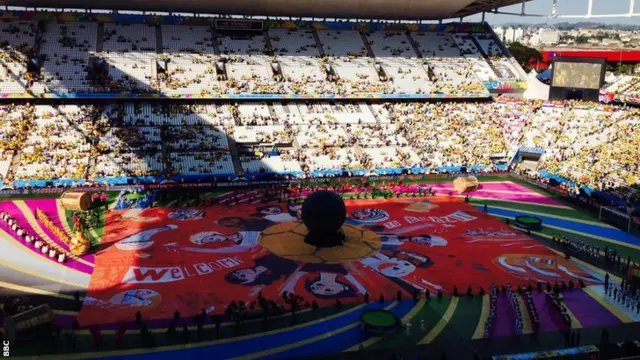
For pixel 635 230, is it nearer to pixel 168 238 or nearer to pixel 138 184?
pixel 168 238

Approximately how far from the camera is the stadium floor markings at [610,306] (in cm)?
2722

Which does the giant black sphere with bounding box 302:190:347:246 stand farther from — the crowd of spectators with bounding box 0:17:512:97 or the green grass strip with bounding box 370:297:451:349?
the crowd of spectators with bounding box 0:17:512:97

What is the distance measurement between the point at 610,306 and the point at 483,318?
7.48 m

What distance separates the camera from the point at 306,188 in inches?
2047

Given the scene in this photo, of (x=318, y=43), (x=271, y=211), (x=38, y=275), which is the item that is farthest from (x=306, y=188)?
(x=318, y=43)

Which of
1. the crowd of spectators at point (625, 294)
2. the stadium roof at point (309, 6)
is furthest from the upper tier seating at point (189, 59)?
the crowd of spectators at point (625, 294)

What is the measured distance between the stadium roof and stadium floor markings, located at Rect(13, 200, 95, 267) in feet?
115

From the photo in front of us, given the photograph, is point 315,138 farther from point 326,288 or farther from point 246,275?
point 326,288

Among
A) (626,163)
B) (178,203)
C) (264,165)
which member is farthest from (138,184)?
(626,163)

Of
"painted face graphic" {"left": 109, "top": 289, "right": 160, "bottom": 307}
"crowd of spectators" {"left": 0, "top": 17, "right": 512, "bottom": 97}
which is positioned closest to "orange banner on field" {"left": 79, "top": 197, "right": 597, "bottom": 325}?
"painted face graphic" {"left": 109, "top": 289, "right": 160, "bottom": 307}

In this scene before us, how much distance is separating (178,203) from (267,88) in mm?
26874

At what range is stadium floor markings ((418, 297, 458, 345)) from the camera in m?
24.8

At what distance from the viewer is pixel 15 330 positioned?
919 inches

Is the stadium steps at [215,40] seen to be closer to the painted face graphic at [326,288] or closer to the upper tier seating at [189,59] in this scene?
the upper tier seating at [189,59]
